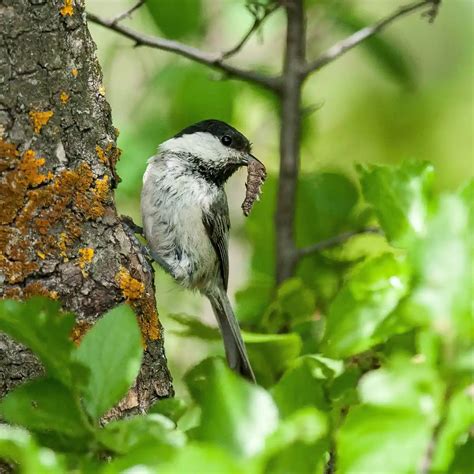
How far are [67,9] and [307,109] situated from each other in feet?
4.36

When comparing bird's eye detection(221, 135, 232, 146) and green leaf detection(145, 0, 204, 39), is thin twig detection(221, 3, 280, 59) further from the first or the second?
bird's eye detection(221, 135, 232, 146)

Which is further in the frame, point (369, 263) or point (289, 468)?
point (369, 263)

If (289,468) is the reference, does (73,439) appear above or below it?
above

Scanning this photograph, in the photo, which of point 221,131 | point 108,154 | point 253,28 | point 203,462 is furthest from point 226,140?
point 203,462

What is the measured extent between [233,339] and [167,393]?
1186mm

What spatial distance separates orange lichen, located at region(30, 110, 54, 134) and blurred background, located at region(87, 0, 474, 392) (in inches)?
21.4

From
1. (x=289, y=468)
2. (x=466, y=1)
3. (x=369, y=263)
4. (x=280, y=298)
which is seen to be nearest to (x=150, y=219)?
(x=280, y=298)

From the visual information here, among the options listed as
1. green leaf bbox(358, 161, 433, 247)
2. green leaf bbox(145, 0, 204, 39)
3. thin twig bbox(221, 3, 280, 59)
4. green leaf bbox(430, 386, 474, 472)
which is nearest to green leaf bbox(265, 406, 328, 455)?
green leaf bbox(430, 386, 474, 472)

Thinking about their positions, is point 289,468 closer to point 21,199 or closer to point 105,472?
point 105,472

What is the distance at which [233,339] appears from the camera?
295 cm

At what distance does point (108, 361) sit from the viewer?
934 millimetres

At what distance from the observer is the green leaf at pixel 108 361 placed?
0.93 m

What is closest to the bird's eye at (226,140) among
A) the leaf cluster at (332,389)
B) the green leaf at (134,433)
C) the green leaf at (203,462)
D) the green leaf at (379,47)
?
the green leaf at (379,47)

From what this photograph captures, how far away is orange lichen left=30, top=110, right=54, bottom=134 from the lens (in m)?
1.59
